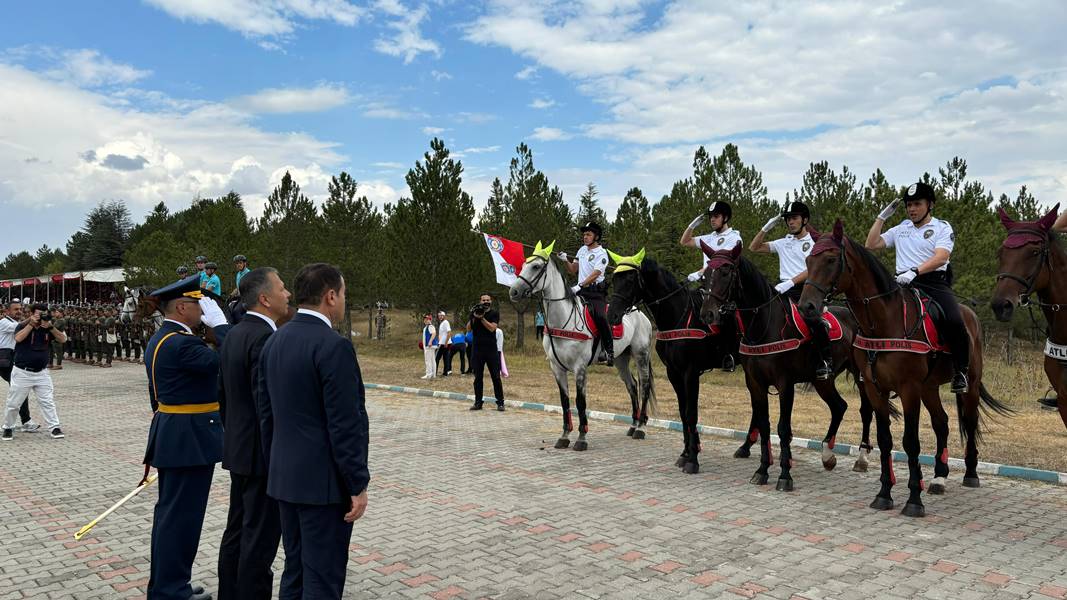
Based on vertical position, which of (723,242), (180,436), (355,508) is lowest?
(355,508)

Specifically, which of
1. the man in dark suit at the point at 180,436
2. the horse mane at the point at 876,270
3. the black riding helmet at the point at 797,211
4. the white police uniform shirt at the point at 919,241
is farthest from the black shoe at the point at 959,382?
the man in dark suit at the point at 180,436

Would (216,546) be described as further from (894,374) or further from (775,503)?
(894,374)

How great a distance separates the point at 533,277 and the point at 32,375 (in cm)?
796

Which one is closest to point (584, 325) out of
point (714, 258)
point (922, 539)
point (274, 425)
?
point (714, 258)

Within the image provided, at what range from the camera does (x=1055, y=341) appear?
20.0ft

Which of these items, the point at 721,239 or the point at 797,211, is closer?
the point at 797,211

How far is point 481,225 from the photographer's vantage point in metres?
36.4

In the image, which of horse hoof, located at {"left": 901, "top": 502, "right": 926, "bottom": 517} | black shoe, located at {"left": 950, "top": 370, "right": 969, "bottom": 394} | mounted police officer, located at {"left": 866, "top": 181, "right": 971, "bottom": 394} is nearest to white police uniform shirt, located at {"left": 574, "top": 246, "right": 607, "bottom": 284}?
mounted police officer, located at {"left": 866, "top": 181, "right": 971, "bottom": 394}

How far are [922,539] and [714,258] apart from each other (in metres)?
3.32

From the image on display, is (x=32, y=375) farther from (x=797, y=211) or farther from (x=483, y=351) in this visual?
(x=797, y=211)

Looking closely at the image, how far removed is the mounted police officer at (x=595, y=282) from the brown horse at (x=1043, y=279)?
202 inches

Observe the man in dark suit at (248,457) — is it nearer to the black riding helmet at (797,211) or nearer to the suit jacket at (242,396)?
the suit jacket at (242,396)

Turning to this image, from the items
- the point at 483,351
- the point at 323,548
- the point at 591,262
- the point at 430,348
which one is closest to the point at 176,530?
the point at 323,548

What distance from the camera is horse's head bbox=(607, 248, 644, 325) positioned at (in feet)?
27.6
